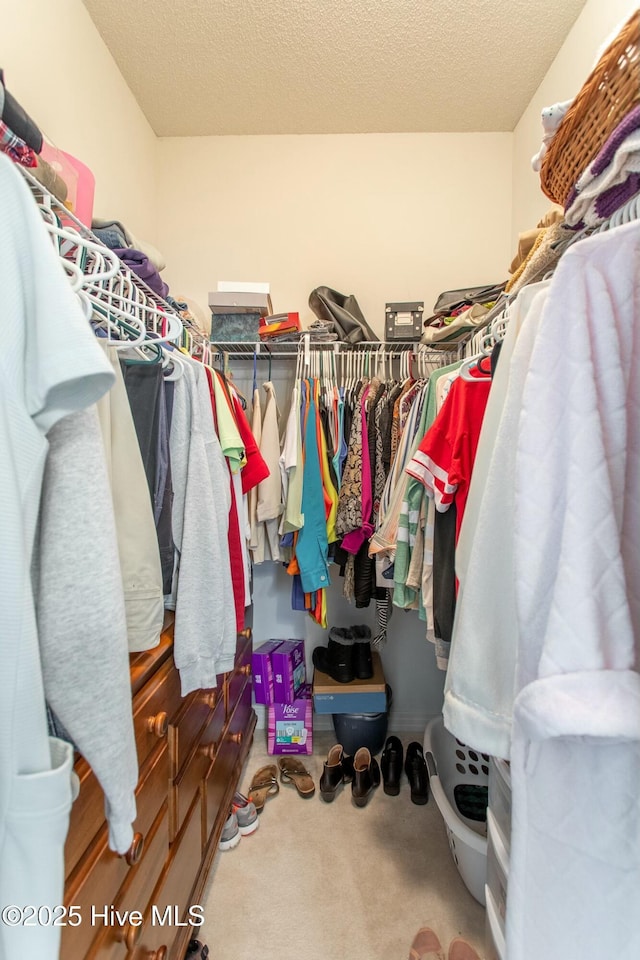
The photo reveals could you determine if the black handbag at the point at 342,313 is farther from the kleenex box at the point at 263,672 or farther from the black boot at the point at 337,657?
the kleenex box at the point at 263,672

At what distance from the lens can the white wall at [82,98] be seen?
118 centimetres

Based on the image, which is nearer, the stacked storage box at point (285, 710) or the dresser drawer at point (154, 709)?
the dresser drawer at point (154, 709)

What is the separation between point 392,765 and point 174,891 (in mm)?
1053

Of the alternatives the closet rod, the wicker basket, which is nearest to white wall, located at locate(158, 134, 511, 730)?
the closet rod

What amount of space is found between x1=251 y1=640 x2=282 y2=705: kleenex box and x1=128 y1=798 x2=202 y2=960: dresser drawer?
0.75 m

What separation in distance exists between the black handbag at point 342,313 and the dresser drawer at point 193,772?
1.55m

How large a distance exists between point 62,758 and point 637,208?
1089 millimetres

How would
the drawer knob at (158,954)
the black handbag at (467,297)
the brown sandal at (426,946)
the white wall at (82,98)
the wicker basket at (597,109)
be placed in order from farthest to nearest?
the black handbag at (467,297)
the white wall at (82,98)
the brown sandal at (426,946)
the drawer knob at (158,954)
the wicker basket at (597,109)

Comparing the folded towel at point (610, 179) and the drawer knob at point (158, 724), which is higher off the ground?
the folded towel at point (610, 179)

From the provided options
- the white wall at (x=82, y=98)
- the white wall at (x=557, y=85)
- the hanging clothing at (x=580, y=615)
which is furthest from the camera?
the white wall at (x=557, y=85)

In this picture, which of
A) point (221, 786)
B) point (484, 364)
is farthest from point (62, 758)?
point (221, 786)

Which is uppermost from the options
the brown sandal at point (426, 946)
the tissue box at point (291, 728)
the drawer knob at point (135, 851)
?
the drawer knob at point (135, 851)

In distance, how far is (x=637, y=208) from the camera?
2.06 ft

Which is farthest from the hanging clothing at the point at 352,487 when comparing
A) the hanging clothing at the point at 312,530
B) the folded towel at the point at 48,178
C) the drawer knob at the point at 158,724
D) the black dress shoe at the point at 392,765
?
the folded towel at the point at 48,178
